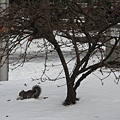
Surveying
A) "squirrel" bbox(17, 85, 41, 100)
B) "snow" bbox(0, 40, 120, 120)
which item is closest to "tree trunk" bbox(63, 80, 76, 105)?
"snow" bbox(0, 40, 120, 120)

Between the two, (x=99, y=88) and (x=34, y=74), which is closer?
(x=99, y=88)

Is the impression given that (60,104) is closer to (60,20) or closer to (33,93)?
(33,93)

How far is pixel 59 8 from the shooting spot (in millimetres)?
6805

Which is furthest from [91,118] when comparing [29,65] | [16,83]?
[29,65]

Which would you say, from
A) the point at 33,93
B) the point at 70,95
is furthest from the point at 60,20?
the point at 33,93

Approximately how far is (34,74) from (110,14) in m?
7.55

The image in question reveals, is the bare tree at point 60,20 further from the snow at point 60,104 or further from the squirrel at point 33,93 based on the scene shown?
the squirrel at point 33,93

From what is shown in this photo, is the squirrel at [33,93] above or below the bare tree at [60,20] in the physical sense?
below

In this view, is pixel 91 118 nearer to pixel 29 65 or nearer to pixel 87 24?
pixel 87 24

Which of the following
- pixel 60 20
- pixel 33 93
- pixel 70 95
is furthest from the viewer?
pixel 33 93

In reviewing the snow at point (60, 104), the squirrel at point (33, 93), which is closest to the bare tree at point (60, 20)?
the snow at point (60, 104)

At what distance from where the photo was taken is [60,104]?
8086 mm

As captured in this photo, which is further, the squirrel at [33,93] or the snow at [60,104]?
the squirrel at [33,93]

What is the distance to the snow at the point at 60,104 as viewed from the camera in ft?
23.2
